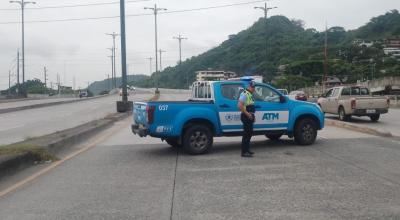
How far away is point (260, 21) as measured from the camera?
251 feet

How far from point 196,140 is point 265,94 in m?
2.21

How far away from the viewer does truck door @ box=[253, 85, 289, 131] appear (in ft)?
39.7

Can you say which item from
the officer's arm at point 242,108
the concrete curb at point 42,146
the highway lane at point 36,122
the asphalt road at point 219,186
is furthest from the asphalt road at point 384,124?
the highway lane at point 36,122

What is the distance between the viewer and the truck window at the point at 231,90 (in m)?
11.9

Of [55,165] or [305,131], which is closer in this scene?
[55,165]

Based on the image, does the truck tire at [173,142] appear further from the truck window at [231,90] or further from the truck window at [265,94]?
the truck window at [265,94]

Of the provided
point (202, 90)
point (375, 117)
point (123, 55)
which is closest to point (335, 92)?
point (375, 117)

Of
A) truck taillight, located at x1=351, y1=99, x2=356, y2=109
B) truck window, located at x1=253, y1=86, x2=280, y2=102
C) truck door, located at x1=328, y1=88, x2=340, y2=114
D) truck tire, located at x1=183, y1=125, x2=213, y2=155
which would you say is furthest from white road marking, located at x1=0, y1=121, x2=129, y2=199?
truck door, located at x1=328, y1=88, x2=340, y2=114

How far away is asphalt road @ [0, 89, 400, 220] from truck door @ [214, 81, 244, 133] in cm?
63

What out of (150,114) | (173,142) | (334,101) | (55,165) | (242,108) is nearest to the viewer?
(55,165)

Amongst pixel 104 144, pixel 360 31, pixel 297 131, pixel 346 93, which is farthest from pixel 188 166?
pixel 360 31

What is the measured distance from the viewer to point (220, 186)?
7812 mm

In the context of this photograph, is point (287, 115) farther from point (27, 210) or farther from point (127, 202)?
point (27, 210)

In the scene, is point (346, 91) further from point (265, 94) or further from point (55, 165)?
point (55, 165)
